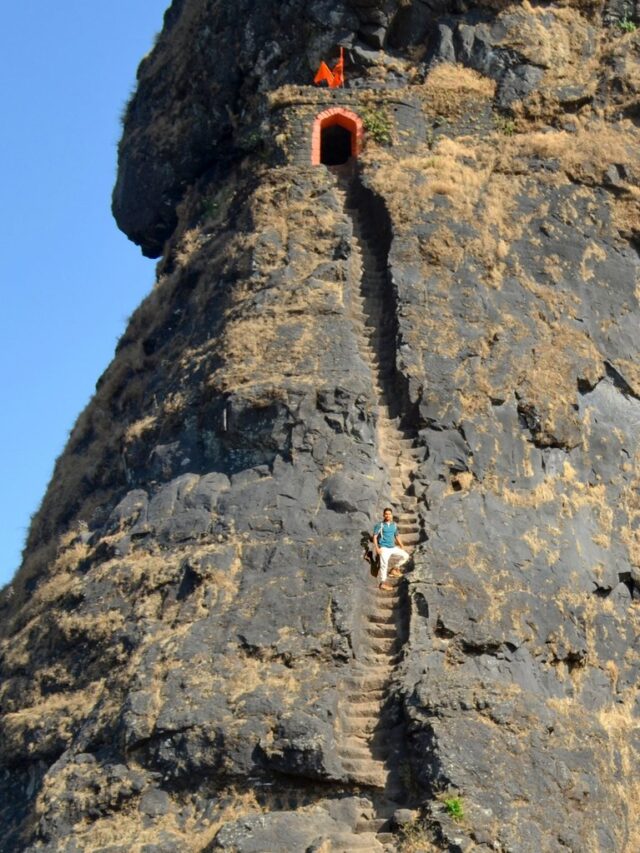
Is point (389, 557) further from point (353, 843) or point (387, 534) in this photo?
point (353, 843)

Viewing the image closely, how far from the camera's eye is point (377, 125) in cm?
2928

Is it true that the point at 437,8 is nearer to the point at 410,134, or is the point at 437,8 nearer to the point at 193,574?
the point at 410,134

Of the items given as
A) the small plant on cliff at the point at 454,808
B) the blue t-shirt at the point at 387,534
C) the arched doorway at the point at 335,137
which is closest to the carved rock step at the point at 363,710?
the small plant on cliff at the point at 454,808

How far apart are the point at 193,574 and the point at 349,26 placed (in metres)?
12.8

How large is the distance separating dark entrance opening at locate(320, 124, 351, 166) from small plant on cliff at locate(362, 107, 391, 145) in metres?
0.96

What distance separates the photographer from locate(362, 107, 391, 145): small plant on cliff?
1148 inches

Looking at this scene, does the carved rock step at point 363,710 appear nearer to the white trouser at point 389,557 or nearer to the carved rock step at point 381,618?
the carved rock step at point 381,618

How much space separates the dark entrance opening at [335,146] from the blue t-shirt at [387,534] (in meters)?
10.3

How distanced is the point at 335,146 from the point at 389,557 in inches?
442

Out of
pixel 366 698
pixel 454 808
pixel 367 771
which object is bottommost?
pixel 454 808

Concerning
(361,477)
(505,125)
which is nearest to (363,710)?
(361,477)

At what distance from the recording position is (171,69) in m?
33.8

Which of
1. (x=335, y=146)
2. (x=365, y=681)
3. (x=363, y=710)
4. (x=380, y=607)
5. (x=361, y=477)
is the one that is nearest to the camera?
(x=363, y=710)

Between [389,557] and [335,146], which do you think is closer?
[389,557]
